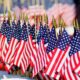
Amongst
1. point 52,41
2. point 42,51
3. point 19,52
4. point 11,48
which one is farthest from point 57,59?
point 11,48

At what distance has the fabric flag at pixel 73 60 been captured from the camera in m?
10.4

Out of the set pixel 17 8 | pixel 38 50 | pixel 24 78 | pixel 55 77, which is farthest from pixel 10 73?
pixel 17 8

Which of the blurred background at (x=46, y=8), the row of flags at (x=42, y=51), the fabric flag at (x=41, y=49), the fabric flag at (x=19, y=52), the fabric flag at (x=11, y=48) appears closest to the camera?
the row of flags at (x=42, y=51)

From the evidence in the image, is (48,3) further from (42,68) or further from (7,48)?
(42,68)

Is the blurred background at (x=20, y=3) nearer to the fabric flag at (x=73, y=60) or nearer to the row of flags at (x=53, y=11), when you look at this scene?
the row of flags at (x=53, y=11)

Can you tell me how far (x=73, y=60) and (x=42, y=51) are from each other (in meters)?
1.36

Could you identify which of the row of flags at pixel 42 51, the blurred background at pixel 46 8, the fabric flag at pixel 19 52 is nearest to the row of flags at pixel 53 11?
the blurred background at pixel 46 8

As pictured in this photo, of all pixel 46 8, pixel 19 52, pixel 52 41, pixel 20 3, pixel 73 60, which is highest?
pixel 20 3

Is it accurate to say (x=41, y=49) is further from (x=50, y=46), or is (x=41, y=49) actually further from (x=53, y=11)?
(x=53, y=11)

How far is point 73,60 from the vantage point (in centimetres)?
1056

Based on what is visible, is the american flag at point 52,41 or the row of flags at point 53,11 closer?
the american flag at point 52,41

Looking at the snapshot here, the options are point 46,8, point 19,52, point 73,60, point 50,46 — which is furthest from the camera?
point 46,8

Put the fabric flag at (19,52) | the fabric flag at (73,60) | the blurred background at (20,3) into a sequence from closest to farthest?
the fabric flag at (73,60) → the fabric flag at (19,52) → the blurred background at (20,3)

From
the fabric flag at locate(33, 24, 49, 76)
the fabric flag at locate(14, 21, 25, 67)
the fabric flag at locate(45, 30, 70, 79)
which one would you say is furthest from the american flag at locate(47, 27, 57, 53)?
the fabric flag at locate(14, 21, 25, 67)
